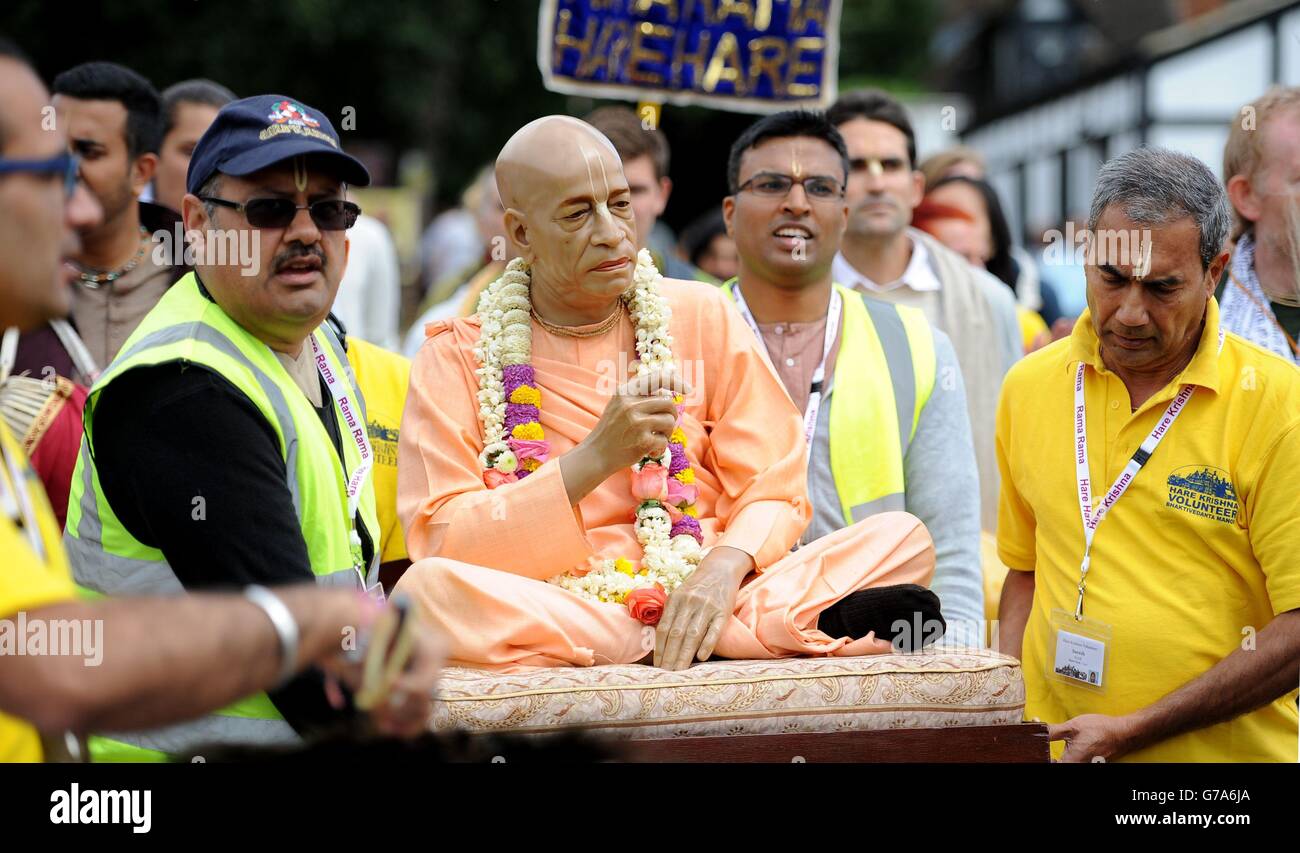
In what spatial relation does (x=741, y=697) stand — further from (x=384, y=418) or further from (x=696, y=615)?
(x=384, y=418)

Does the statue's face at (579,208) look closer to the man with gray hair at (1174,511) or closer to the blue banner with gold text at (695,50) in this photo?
the man with gray hair at (1174,511)

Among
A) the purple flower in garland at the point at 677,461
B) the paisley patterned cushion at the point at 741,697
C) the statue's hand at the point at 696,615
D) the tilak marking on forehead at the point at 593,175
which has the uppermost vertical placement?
the tilak marking on forehead at the point at 593,175

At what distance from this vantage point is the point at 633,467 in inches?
155

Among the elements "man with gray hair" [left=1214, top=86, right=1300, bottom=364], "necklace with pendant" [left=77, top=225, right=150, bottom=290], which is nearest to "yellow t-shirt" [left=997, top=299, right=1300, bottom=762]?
"man with gray hair" [left=1214, top=86, right=1300, bottom=364]

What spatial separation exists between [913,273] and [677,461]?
2132 mm

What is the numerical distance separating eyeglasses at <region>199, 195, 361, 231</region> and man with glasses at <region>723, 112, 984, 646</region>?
1.58 metres

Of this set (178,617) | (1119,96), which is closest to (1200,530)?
(178,617)

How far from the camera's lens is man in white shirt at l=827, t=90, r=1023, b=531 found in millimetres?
5625

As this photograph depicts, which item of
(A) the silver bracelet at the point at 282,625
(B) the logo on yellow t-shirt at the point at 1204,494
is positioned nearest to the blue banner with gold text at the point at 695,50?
(B) the logo on yellow t-shirt at the point at 1204,494

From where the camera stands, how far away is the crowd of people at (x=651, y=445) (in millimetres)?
3049

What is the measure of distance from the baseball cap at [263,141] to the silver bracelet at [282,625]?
137 centimetres

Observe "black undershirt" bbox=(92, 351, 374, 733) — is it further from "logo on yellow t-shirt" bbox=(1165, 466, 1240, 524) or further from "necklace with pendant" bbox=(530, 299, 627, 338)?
"logo on yellow t-shirt" bbox=(1165, 466, 1240, 524)
